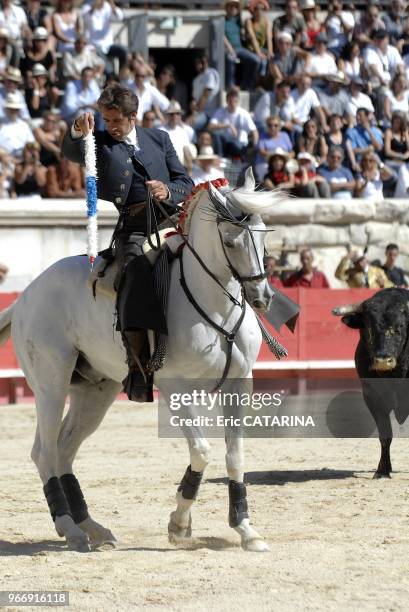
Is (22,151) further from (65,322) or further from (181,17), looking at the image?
(65,322)

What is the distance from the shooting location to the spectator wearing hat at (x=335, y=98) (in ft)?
52.3

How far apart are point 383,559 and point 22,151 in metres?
8.75

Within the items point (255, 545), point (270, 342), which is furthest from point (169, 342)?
point (255, 545)

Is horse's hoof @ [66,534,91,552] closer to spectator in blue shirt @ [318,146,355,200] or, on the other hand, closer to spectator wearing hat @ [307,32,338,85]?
spectator in blue shirt @ [318,146,355,200]

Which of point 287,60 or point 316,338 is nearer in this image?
point 316,338

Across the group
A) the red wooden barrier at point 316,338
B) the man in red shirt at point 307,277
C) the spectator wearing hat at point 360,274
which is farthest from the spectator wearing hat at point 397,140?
the red wooden barrier at point 316,338

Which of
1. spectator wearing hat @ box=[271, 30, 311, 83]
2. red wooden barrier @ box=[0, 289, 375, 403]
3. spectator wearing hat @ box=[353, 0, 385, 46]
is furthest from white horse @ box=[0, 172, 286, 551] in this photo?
spectator wearing hat @ box=[353, 0, 385, 46]

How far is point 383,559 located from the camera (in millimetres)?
5812

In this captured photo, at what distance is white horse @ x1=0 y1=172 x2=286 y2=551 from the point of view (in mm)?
6035

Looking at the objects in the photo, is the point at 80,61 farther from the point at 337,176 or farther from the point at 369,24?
the point at 369,24

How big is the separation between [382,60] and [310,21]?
1.10m

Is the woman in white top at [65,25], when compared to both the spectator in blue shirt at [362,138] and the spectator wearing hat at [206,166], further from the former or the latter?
the spectator in blue shirt at [362,138]

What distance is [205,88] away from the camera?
51.8ft

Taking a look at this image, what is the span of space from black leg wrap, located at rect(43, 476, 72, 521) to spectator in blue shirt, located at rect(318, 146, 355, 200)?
8827 mm
